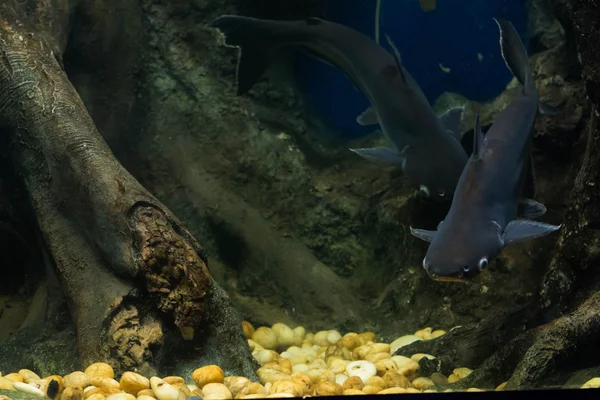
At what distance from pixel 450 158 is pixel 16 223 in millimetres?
2496

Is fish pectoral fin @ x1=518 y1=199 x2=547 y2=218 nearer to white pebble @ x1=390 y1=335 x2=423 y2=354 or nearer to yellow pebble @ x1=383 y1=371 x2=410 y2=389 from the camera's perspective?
yellow pebble @ x1=383 y1=371 x2=410 y2=389

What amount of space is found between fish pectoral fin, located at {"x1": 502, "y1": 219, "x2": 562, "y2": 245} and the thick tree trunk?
1337 mm

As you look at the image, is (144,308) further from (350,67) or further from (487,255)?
(350,67)

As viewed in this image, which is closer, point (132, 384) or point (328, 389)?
point (132, 384)

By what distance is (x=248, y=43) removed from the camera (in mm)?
3525

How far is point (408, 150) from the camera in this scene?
321 cm

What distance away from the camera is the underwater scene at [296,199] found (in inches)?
94.7

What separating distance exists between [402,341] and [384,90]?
1.52 metres

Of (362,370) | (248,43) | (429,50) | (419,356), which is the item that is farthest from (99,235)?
(429,50)

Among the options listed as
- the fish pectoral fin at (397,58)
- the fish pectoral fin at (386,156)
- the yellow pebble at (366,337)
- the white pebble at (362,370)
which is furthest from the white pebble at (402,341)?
the fish pectoral fin at (397,58)

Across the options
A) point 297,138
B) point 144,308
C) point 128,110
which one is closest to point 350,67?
point 297,138

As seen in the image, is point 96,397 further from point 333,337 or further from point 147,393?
point 333,337

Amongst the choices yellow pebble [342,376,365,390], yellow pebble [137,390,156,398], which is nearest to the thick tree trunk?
yellow pebble [137,390,156,398]

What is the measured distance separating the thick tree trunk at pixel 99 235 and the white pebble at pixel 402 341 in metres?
1.08
